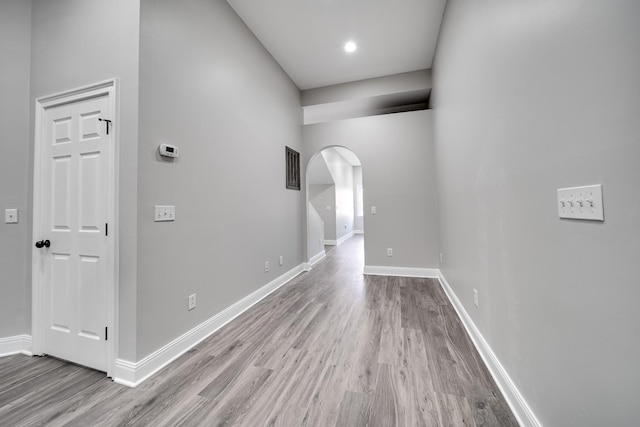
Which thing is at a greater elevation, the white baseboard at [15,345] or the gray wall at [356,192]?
the gray wall at [356,192]

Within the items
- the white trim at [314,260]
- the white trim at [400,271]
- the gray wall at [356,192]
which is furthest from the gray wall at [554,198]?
the gray wall at [356,192]

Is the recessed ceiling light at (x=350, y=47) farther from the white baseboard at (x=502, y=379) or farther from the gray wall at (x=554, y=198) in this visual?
the white baseboard at (x=502, y=379)

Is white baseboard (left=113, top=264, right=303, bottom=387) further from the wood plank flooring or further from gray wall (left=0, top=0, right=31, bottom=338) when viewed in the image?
gray wall (left=0, top=0, right=31, bottom=338)

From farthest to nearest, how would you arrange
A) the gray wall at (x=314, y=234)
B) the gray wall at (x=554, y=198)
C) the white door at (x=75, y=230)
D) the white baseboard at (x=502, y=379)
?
the gray wall at (x=314, y=234), the white door at (x=75, y=230), the white baseboard at (x=502, y=379), the gray wall at (x=554, y=198)

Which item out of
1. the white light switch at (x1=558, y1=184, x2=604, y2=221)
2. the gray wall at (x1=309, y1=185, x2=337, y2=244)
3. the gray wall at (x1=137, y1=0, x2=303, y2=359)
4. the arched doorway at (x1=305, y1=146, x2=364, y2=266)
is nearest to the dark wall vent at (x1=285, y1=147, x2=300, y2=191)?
the gray wall at (x1=137, y1=0, x2=303, y2=359)

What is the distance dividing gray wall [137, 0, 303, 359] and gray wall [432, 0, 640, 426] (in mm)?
2185

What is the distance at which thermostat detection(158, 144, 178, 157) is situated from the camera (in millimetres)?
1740

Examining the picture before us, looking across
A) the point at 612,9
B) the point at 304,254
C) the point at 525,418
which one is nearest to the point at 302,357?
the point at 525,418

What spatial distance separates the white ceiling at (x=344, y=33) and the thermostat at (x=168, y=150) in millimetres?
1848

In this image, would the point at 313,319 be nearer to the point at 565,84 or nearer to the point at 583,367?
the point at 583,367

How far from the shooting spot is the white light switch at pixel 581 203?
2.43ft

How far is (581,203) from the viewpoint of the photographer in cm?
80

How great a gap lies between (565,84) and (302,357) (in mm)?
2084

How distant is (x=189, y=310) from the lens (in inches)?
78.2
